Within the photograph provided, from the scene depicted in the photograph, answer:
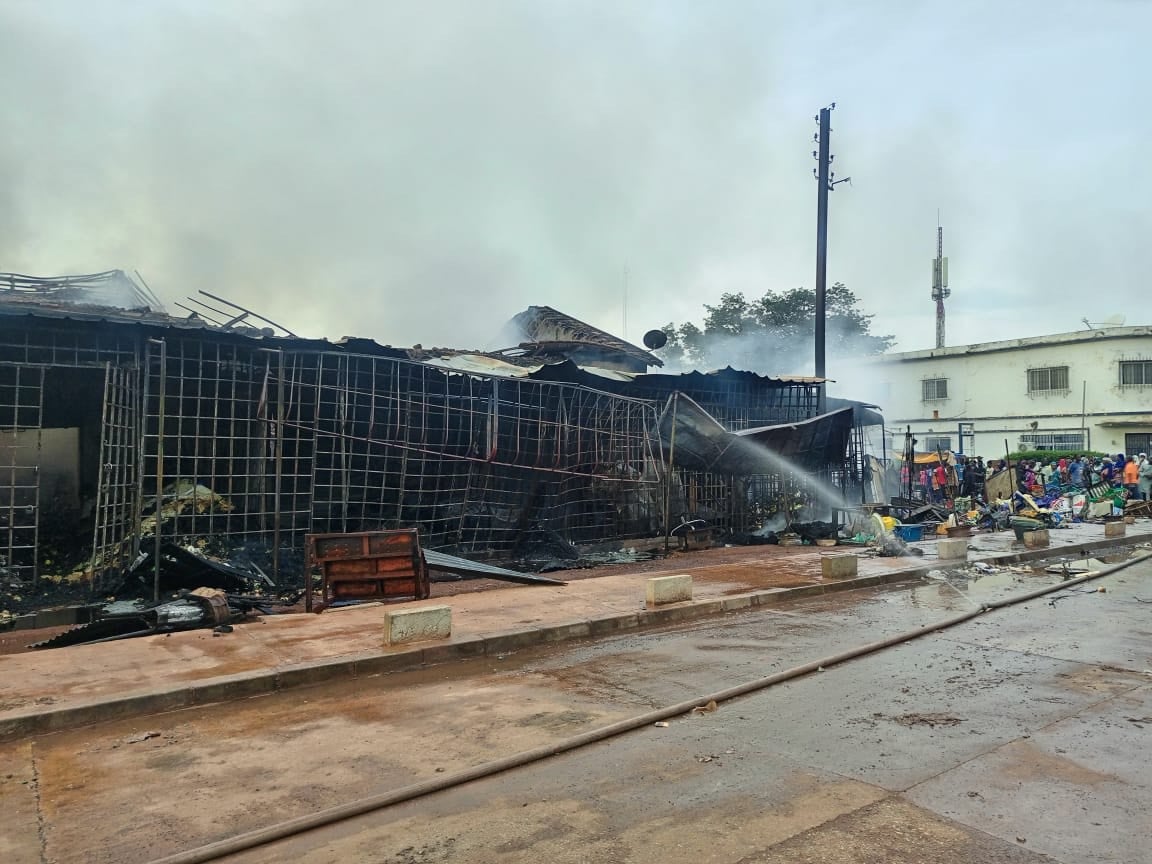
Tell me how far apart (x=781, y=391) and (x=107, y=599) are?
1428 centimetres

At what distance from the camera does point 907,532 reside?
15.5 meters

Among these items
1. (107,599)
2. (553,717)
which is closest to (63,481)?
(107,599)

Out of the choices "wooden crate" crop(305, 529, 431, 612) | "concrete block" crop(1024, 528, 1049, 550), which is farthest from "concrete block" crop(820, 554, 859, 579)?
"concrete block" crop(1024, 528, 1049, 550)

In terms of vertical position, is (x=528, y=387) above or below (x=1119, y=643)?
above

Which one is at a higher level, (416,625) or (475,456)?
(475,456)

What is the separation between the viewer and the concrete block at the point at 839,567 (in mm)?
11023

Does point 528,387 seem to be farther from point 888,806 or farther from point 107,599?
point 888,806

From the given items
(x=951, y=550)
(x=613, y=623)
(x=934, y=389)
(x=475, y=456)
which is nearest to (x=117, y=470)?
(x=475, y=456)

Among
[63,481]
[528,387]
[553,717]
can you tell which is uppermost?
[528,387]

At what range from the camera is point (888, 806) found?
3656mm

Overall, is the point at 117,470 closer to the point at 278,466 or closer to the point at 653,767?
the point at 278,466

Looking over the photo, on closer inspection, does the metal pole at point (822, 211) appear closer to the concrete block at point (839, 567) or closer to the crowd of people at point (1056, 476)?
the crowd of people at point (1056, 476)

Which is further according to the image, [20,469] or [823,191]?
[823,191]

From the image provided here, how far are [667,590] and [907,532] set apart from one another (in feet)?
28.6
